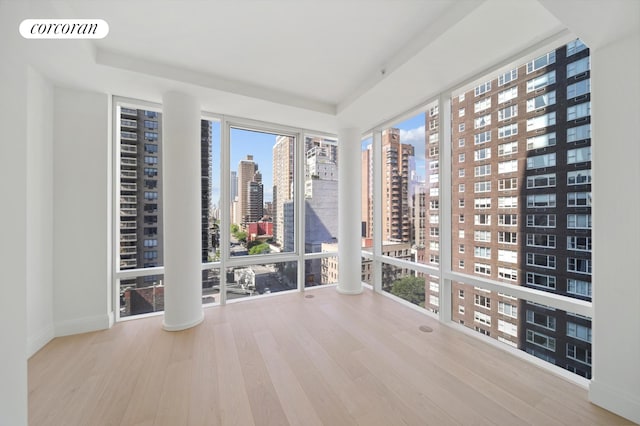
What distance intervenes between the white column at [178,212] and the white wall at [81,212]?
28.4 inches

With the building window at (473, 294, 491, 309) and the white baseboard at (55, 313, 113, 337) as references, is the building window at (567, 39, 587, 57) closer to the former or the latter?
the building window at (473, 294, 491, 309)

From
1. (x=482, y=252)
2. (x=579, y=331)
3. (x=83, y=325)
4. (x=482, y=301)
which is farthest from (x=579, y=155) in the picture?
(x=83, y=325)

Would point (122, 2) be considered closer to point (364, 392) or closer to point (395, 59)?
point (395, 59)

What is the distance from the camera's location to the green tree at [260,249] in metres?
3.84

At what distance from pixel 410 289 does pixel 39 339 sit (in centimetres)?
436

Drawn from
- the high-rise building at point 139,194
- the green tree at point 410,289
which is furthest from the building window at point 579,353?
the high-rise building at point 139,194

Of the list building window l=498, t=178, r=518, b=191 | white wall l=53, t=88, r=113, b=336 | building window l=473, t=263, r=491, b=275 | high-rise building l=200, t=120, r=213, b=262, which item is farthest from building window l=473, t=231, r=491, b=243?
white wall l=53, t=88, r=113, b=336

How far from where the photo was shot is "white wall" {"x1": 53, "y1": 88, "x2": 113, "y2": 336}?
2.64 metres

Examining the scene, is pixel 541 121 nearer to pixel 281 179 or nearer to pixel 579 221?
pixel 579 221

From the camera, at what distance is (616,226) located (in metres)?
1.59

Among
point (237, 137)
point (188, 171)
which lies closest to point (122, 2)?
point (188, 171)

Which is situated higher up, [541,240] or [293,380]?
[541,240]

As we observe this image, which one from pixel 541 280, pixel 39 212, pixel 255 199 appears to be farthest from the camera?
pixel 255 199

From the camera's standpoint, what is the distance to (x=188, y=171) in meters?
2.88
